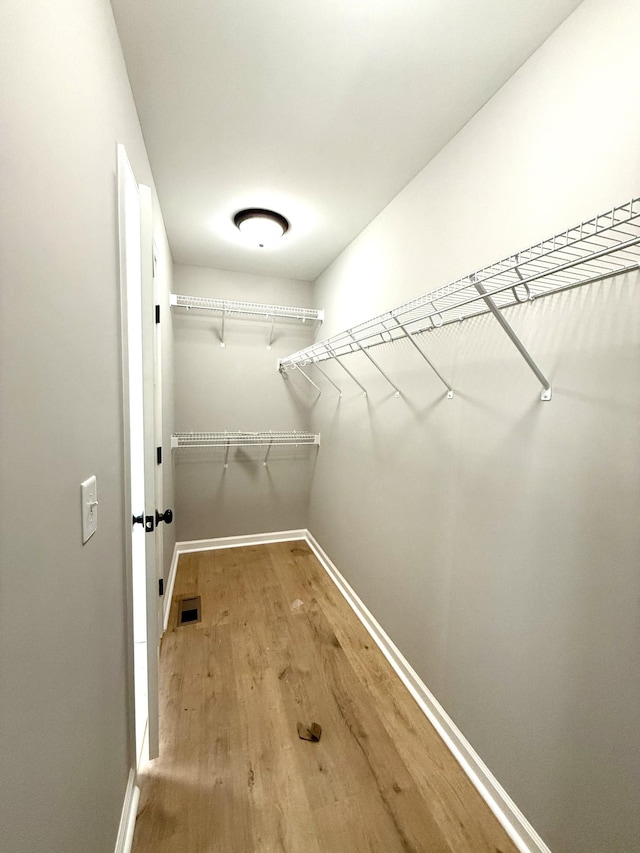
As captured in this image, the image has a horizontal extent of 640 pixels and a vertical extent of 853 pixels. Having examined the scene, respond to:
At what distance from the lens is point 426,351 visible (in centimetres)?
159

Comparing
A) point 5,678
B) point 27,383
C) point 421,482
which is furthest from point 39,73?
point 421,482

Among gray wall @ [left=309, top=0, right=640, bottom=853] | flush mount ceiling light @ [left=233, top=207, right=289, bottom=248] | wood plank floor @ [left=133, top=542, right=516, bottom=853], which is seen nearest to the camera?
gray wall @ [left=309, top=0, right=640, bottom=853]

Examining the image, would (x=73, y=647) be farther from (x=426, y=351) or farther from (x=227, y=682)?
(x=426, y=351)

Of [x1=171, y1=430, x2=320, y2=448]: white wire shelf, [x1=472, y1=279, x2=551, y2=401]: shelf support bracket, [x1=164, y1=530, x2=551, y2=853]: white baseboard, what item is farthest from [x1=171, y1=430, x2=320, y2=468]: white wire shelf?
[x1=472, y1=279, x2=551, y2=401]: shelf support bracket

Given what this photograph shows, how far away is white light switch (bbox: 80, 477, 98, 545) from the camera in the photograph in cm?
75

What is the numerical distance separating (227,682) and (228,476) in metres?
1.67

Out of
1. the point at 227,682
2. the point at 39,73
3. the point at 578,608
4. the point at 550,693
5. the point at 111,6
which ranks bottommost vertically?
the point at 227,682

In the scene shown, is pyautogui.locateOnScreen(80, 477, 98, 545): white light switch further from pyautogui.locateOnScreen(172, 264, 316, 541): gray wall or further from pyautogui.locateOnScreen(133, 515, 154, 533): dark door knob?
pyautogui.locateOnScreen(172, 264, 316, 541): gray wall

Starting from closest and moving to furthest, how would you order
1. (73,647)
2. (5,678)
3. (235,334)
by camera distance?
(5,678) → (73,647) → (235,334)

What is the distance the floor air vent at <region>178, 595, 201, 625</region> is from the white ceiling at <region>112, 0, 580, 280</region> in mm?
2564

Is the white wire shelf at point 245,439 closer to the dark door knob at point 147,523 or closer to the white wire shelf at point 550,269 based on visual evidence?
the dark door knob at point 147,523

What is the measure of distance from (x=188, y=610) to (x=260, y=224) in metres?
2.54

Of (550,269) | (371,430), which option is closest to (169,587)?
(371,430)

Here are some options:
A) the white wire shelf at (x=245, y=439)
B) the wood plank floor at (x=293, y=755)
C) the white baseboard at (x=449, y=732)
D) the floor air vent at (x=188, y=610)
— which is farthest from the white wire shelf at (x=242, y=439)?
the wood plank floor at (x=293, y=755)
